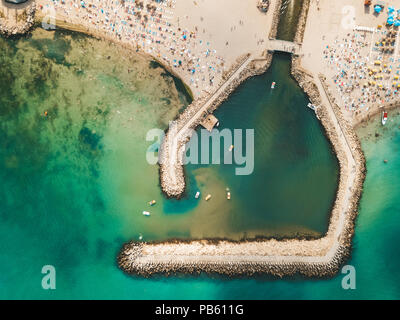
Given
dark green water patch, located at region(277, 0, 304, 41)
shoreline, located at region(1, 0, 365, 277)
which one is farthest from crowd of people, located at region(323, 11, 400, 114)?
dark green water patch, located at region(277, 0, 304, 41)

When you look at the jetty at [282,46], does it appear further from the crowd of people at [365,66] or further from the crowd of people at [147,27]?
the crowd of people at [147,27]

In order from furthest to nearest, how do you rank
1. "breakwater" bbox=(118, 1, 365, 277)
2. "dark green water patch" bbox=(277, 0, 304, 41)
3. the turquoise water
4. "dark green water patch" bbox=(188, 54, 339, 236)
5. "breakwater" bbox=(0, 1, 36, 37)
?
"dark green water patch" bbox=(188, 54, 339, 236) → "breakwater" bbox=(118, 1, 365, 277) → the turquoise water → "dark green water patch" bbox=(277, 0, 304, 41) → "breakwater" bbox=(0, 1, 36, 37)

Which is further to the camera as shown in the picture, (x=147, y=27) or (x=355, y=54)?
(x=355, y=54)

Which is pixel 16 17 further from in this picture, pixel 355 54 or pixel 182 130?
pixel 355 54

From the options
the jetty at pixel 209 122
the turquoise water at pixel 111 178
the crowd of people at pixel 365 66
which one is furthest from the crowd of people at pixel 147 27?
the crowd of people at pixel 365 66

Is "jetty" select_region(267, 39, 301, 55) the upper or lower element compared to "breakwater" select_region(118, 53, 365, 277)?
upper

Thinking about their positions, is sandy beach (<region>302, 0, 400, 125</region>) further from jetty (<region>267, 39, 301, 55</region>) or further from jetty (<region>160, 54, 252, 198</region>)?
jetty (<region>160, 54, 252, 198</region>)

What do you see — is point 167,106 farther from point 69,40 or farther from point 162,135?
point 69,40

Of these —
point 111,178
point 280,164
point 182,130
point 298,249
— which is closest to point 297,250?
point 298,249
